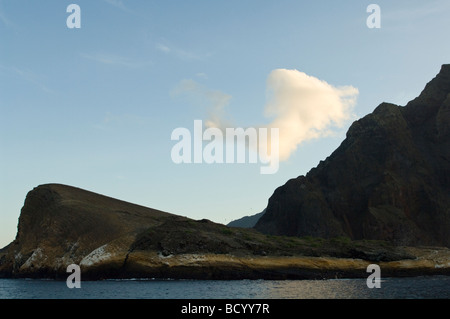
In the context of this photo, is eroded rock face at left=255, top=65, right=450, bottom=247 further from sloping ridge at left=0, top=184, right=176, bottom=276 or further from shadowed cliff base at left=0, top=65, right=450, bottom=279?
sloping ridge at left=0, top=184, right=176, bottom=276

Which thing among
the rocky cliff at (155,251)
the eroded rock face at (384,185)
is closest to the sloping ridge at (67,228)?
the rocky cliff at (155,251)

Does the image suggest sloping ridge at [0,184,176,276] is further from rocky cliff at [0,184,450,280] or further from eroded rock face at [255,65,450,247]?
eroded rock face at [255,65,450,247]

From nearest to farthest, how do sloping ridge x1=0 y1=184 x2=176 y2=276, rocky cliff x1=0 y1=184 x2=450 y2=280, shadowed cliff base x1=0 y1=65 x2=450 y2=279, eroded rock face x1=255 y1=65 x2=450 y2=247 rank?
1. rocky cliff x1=0 y1=184 x2=450 y2=280
2. shadowed cliff base x1=0 y1=65 x2=450 y2=279
3. sloping ridge x1=0 y1=184 x2=176 y2=276
4. eroded rock face x1=255 y1=65 x2=450 y2=247

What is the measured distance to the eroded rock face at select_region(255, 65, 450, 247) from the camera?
160125 mm

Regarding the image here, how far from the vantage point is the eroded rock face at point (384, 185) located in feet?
525

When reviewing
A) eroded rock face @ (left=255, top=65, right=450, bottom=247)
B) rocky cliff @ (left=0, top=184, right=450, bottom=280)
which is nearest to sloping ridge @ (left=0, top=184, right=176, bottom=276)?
rocky cliff @ (left=0, top=184, right=450, bottom=280)

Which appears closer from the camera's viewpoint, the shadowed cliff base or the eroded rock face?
the shadowed cliff base

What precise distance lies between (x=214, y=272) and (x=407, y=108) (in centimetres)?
14244

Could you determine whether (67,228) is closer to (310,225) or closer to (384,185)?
(310,225)

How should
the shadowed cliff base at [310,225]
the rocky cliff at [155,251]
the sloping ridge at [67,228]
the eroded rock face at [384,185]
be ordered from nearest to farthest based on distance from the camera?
the rocky cliff at [155,251] → the shadowed cliff base at [310,225] → the sloping ridge at [67,228] → the eroded rock face at [384,185]

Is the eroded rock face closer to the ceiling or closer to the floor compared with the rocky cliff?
closer to the ceiling

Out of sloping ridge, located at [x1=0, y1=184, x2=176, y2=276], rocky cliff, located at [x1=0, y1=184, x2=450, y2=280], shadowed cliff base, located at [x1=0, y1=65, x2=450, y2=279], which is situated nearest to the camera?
rocky cliff, located at [x1=0, y1=184, x2=450, y2=280]

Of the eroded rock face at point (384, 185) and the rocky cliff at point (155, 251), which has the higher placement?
the eroded rock face at point (384, 185)

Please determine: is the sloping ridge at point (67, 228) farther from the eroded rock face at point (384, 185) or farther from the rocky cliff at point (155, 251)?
the eroded rock face at point (384, 185)
